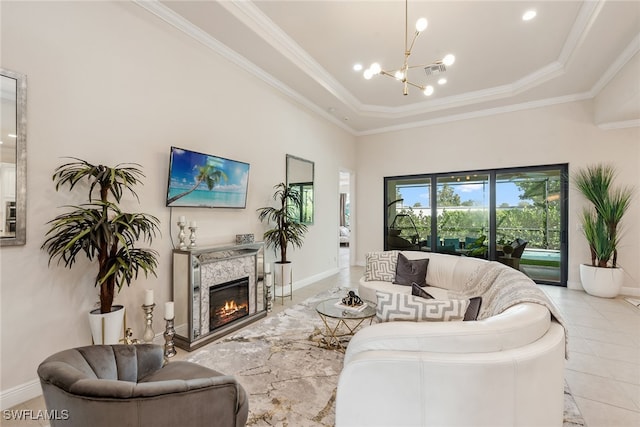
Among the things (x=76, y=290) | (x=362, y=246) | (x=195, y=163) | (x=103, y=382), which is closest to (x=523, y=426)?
(x=103, y=382)

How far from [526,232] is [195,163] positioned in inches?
237

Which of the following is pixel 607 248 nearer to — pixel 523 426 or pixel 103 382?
pixel 523 426

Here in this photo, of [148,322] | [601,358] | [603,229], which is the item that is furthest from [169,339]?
[603,229]

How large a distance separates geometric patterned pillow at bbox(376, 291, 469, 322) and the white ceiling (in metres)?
3.09

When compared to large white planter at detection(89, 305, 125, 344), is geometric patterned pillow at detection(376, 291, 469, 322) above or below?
above

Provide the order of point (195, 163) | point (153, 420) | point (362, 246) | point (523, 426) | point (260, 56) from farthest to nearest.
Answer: point (362, 246) < point (260, 56) < point (195, 163) < point (523, 426) < point (153, 420)

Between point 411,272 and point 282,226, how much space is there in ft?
6.49

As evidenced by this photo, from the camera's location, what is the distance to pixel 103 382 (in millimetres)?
1076

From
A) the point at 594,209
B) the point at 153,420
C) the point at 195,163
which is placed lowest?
the point at 153,420

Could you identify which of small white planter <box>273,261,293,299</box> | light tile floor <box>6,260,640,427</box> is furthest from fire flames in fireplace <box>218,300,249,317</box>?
small white planter <box>273,261,293,299</box>

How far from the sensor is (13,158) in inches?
79.9

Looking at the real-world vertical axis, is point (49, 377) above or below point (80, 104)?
below

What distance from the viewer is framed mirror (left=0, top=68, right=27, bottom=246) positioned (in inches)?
78.1

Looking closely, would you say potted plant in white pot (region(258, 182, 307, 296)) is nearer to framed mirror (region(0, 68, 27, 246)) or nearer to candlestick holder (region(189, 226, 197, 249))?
candlestick holder (region(189, 226, 197, 249))
